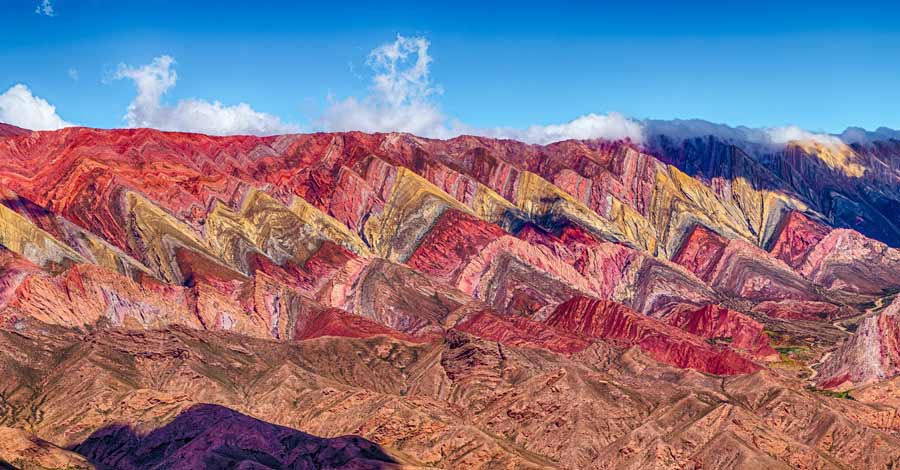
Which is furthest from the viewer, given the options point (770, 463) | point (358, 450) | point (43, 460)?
point (770, 463)

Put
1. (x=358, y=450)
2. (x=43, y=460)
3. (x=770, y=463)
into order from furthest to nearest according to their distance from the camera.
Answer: (x=770, y=463), (x=358, y=450), (x=43, y=460)

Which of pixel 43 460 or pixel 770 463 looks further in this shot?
pixel 770 463

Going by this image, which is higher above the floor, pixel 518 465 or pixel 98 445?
pixel 98 445

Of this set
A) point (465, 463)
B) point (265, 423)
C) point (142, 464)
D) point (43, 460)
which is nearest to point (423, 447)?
point (465, 463)

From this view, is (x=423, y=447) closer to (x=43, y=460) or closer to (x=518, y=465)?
(x=518, y=465)

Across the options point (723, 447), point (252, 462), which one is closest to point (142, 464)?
point (252, 462)

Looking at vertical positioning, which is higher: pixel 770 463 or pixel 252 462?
pixel 252 462

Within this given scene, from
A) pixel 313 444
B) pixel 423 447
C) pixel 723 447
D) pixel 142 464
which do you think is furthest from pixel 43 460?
pixel 723 447

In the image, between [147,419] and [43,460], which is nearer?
[43,460]

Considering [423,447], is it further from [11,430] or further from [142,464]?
[11,430]
